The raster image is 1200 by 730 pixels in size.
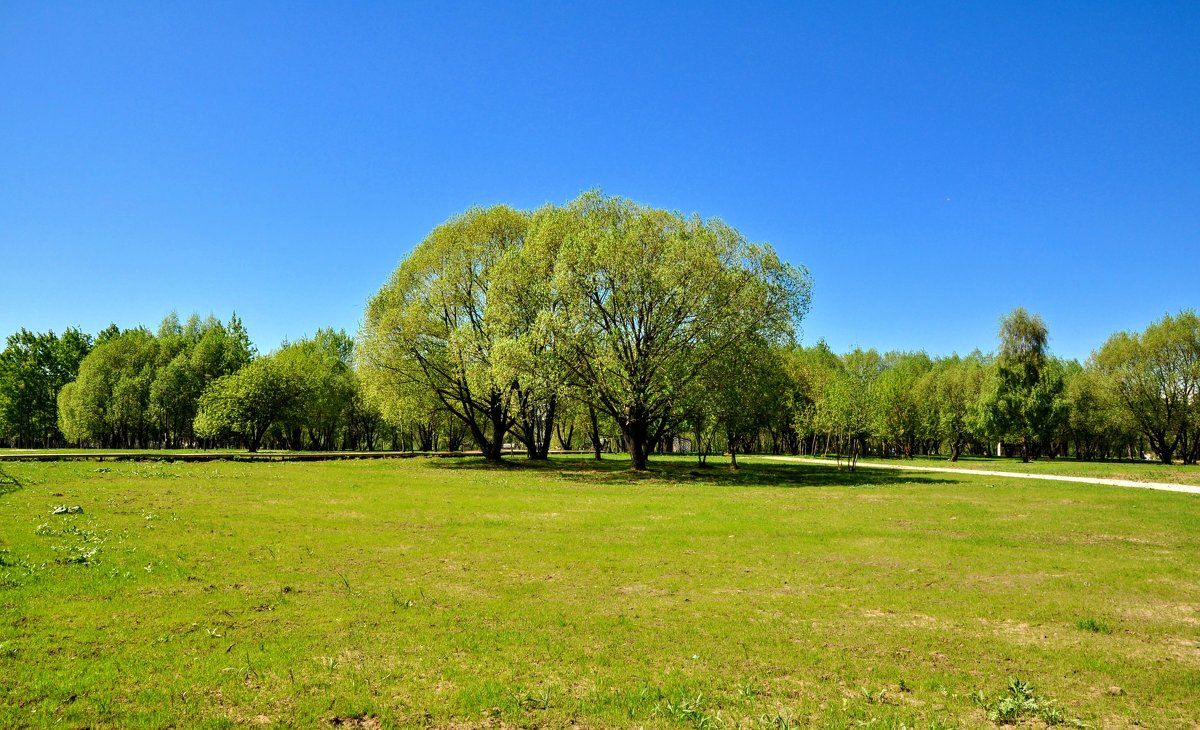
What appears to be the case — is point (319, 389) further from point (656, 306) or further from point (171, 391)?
point (656, 306)

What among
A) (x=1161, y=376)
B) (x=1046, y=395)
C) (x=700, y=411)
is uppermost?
(x=1161, y=376)

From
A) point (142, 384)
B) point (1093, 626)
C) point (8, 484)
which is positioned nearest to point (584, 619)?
point (1093, 626)

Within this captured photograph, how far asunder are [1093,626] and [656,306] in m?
38.9

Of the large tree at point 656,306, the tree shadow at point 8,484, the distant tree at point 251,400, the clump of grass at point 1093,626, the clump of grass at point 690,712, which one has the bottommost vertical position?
the clump of grass at point 1093,626

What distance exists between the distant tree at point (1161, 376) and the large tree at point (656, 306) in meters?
62.2

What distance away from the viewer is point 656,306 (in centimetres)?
4850

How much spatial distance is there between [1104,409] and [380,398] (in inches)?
3878

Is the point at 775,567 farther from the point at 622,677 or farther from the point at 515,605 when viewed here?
the point at 622,677

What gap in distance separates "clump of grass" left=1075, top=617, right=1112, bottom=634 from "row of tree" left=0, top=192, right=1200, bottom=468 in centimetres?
3522

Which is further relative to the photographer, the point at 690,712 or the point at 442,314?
the point at 442,314

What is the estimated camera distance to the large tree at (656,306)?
153ft

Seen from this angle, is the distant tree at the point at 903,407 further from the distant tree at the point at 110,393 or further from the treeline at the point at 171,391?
the distant tree at the point at 110,393

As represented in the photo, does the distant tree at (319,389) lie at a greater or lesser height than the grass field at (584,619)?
greater

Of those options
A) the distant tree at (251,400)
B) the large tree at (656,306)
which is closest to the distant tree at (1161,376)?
the large tree at (656,306)
